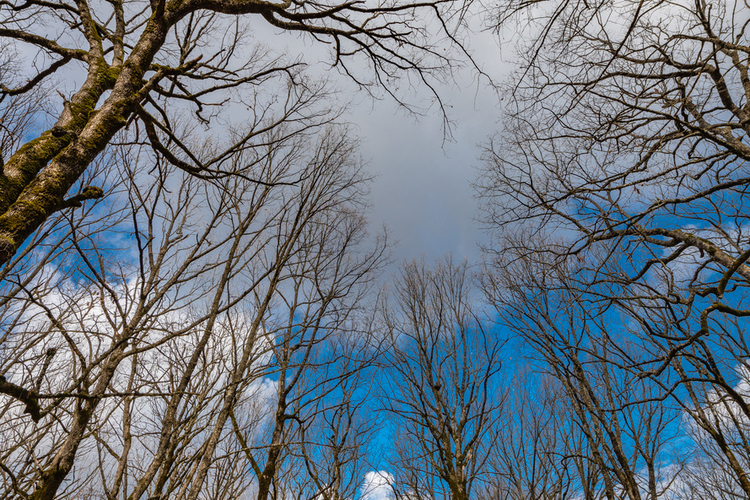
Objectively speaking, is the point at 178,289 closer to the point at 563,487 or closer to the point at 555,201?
the point at 555,201

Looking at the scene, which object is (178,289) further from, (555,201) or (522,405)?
(522,405)

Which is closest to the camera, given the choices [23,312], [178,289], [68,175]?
[68,175]

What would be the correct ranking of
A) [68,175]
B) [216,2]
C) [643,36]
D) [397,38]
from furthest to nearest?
[643,36] < [397,38] < [216,2] < [68,175]

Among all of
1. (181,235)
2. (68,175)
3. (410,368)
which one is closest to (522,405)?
(410,368)

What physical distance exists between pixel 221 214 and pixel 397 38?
321 cm

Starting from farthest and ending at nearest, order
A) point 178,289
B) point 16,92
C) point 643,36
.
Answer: point 178,289 → point 643,36 → point 16,92

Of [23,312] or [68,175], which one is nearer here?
[68,175]

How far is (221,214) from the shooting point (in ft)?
15.8

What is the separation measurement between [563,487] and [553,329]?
9.05 ft

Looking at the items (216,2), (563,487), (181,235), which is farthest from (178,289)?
(563,487)

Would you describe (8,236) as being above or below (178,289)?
below

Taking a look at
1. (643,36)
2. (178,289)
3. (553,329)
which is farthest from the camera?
(553,329)

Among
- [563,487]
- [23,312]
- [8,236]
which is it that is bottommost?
[8,236]

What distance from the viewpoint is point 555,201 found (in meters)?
4.50
